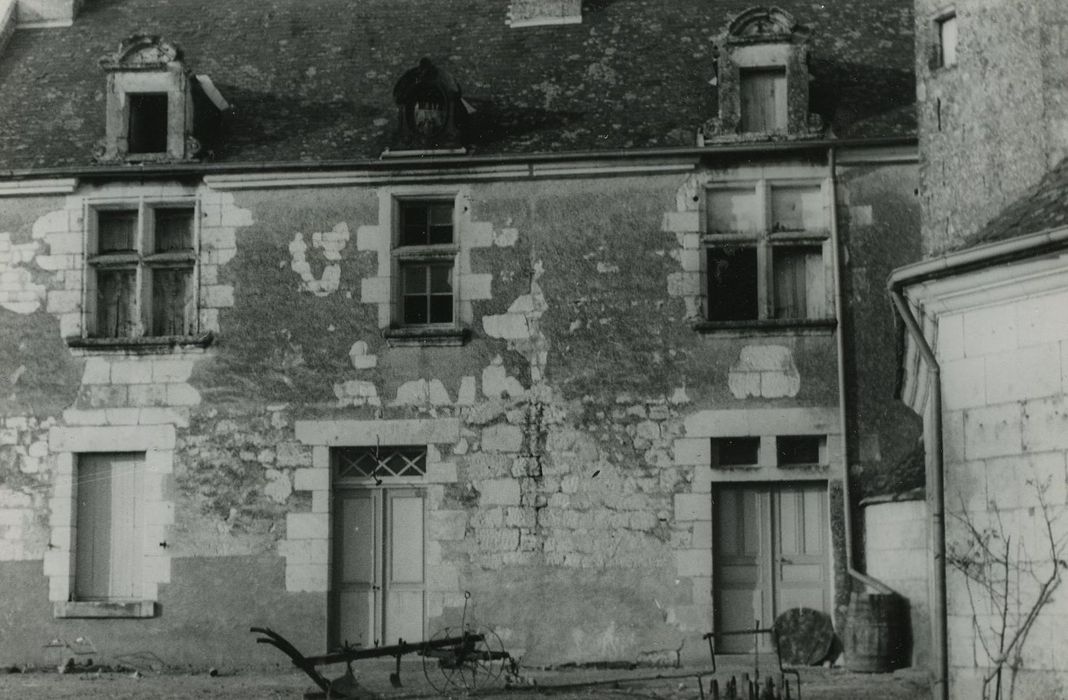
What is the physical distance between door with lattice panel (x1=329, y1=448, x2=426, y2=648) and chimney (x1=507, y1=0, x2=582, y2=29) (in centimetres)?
466

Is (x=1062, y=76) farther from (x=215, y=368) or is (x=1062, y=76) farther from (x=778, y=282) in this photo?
(x=215, y=368)

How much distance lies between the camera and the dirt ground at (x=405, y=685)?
12.0 m

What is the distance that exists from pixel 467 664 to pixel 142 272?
5034 millimetres

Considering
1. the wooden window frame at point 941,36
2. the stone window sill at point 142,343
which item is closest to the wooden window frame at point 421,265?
the stone window sill at point 142,343

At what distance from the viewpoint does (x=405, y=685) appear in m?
13.1

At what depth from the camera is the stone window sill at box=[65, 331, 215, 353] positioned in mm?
15289

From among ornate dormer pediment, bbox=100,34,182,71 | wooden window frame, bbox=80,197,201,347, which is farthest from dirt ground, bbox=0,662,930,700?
ornate dormer pediment, bbox=100,34,182,71

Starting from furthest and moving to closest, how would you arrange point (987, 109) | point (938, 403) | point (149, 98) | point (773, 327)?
point (149, 98), point (773, 327), point (987, 109), point (938, 403)

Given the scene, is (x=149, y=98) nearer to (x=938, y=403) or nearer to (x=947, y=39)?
(x=947, y=39)

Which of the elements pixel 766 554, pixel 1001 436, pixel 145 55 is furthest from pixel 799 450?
pixel 145 55

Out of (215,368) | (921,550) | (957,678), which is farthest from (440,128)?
(957,678)

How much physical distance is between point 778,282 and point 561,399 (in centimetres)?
224

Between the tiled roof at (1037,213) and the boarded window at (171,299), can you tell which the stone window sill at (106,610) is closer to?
the boarded window at (171,299)

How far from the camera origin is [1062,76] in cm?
1198
